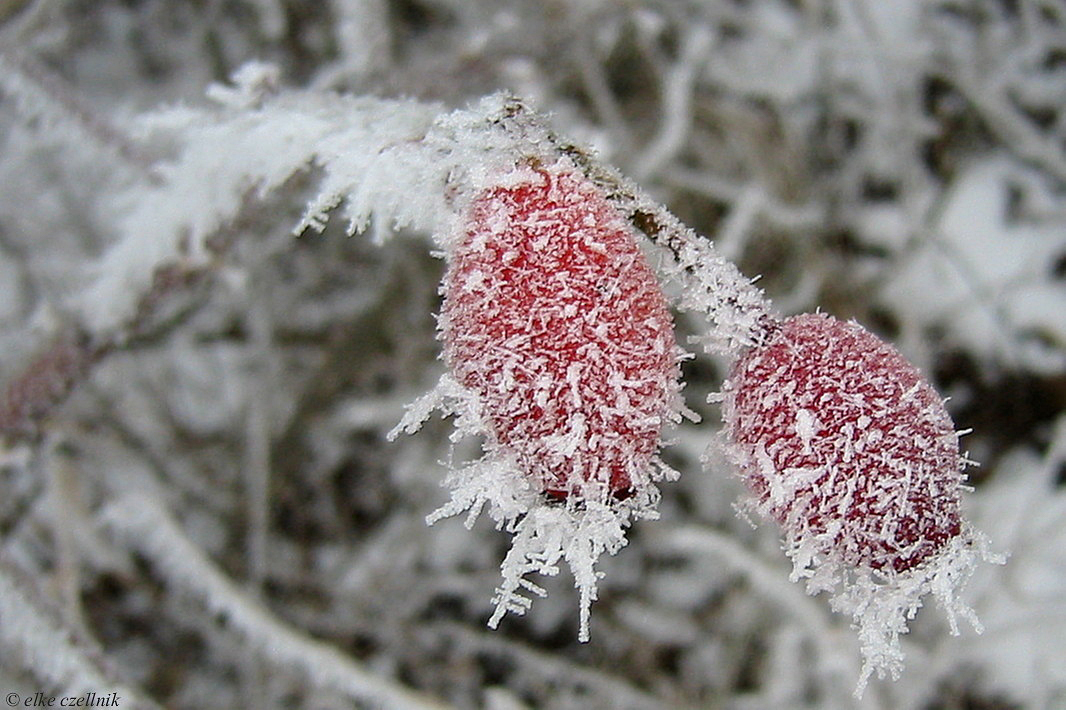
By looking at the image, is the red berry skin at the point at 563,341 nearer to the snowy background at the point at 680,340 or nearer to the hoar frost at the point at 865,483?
the hoar frost at the point at 865,483

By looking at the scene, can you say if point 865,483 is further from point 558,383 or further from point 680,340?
point 680,340

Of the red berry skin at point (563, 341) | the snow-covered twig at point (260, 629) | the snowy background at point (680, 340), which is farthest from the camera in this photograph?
the snowy background at point (680, 340)

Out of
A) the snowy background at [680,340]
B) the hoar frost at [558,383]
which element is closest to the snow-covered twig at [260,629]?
the snowy background at [680,340]

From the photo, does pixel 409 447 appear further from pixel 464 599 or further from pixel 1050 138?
pixel 1050 138

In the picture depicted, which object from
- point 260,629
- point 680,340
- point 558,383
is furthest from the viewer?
point 680,340

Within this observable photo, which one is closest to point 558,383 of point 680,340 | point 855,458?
point 855,458
